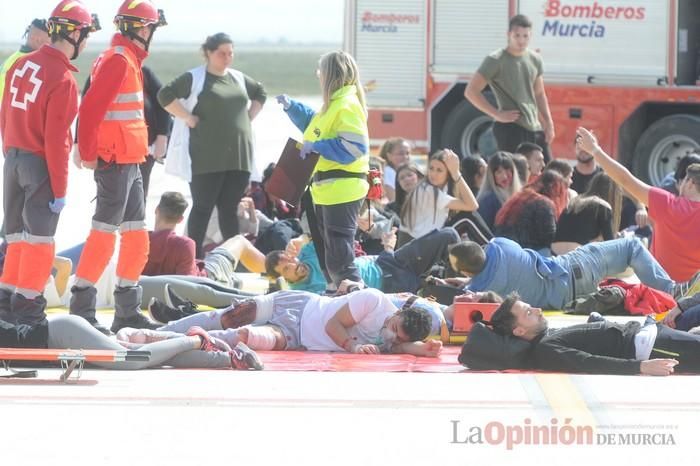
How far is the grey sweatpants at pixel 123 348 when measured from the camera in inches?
286

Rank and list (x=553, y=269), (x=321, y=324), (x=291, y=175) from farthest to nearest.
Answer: (x=553, y=269)
(x=291, y=175)
(x=321, y=324)

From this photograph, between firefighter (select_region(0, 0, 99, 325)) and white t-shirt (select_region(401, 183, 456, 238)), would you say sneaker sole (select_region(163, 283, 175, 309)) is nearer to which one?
firefighter (select_region(0, 0, 99, 325))

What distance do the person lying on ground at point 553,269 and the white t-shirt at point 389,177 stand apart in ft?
9.80

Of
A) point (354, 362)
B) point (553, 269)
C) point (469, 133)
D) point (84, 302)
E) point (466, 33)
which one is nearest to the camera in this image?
point (354, 362)

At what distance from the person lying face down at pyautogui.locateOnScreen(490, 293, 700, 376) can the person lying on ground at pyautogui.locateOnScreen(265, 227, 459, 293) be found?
7.23 feet

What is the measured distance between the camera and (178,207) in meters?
9.62

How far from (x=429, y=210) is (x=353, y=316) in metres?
2.63

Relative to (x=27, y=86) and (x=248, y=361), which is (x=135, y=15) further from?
(x=248, y=361)

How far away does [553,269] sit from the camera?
9.45 m

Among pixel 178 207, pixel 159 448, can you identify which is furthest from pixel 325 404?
pixel 178 207

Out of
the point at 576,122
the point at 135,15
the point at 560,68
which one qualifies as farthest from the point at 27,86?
the point at 560,68

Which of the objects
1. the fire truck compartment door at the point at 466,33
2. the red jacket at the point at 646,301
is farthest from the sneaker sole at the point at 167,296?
the fire truck compartment door at the point at 466,33

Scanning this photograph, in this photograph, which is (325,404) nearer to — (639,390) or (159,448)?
(159,448)

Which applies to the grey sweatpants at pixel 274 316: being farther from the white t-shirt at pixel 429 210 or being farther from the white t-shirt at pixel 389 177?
the white t-shirt at pixel 389 177
